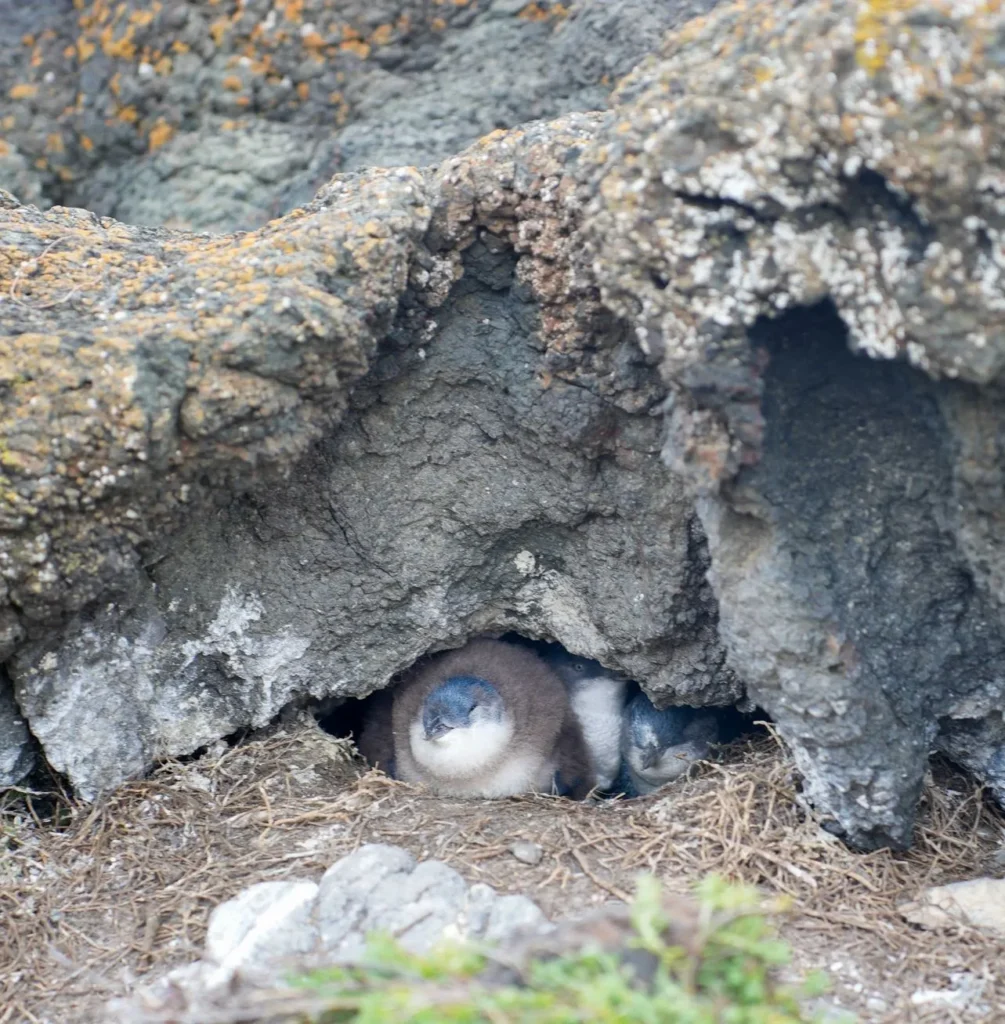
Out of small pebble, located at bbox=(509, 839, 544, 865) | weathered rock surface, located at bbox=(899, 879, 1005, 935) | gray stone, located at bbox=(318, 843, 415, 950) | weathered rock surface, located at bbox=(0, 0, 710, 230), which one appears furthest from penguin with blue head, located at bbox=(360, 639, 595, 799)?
weathered rock surface, located at bbox=(0, 0, 710, 230)

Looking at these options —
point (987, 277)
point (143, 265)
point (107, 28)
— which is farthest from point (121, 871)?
point (107, 28)

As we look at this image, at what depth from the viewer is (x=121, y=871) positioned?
10.1ft

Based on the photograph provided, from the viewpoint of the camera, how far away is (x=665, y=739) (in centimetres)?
391

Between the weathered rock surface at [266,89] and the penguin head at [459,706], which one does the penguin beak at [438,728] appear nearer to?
the penguin head at [459,706]

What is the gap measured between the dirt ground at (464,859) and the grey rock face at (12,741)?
85 millimetres

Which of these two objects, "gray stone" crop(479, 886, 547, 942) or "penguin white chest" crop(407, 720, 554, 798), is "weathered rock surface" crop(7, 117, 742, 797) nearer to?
"penguin white chest" crop(407, 720, 554, 798)

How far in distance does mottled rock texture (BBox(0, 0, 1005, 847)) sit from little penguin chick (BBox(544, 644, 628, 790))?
0.58 metres

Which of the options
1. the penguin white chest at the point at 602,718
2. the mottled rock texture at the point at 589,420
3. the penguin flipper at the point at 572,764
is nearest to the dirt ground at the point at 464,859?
the mottled rock texture at the point at 589,420

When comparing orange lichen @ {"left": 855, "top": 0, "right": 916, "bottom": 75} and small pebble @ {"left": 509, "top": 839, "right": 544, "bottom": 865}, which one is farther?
small pebble @ {"left": 509, "top": 839, "right": 544, "bottom": 865}

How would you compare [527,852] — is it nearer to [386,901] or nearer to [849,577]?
[386,901]

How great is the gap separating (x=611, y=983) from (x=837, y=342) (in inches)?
63.0

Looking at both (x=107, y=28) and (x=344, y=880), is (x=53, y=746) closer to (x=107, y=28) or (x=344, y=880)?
(x=344, y=880)

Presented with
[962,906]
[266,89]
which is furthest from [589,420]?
[266,89]

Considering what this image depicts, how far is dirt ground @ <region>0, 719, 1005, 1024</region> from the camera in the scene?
267 cm
